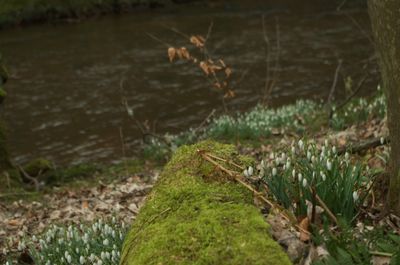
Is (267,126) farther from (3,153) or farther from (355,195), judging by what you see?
(355,195)

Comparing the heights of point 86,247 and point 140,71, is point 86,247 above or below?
above

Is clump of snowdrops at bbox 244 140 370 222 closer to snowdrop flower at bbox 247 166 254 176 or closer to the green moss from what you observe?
snowdrop flower at bbox 247 166 254 176

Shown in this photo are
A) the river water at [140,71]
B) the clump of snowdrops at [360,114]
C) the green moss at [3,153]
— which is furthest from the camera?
the river water at [140,71]

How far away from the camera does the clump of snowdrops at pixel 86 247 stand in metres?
4.53

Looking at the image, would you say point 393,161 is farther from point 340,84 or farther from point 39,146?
point 340,84

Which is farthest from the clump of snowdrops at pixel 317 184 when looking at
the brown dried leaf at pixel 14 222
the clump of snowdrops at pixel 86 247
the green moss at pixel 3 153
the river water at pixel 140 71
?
the river water at pixel 140 71

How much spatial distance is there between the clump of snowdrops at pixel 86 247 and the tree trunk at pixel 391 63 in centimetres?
192

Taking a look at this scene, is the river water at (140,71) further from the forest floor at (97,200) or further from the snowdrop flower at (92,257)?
the snowdrop flower at (92,257)

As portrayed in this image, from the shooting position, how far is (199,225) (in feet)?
10.0

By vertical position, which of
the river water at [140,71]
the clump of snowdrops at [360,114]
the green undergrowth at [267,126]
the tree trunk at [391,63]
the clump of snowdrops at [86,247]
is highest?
the tree trunk at [391,63]

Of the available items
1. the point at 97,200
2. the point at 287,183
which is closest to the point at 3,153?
the point at 97,200

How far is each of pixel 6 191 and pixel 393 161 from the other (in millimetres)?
7315

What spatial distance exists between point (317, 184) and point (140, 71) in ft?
54.2

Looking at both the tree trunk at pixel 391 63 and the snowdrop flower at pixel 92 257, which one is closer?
the tree trunk at pixel 391 63
